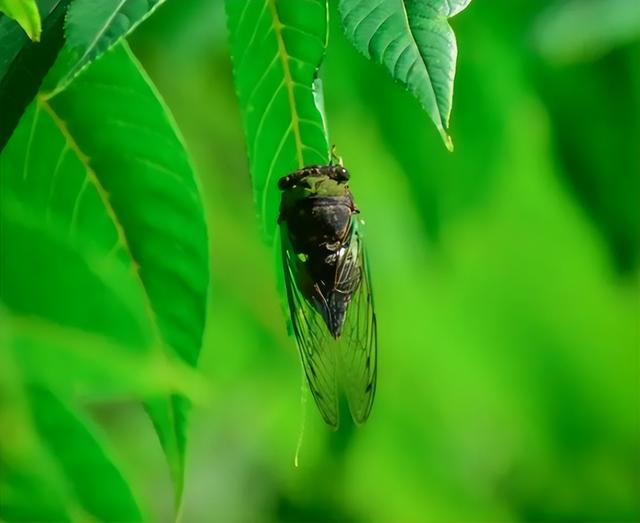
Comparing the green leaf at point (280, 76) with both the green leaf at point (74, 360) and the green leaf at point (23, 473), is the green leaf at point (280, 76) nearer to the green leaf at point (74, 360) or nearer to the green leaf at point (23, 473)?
the green leaf at point (74, 360)

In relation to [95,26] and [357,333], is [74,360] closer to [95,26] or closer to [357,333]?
[357,333]

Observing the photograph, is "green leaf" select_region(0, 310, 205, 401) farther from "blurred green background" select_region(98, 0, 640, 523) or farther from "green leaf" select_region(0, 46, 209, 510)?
"blurred green background" select_region(98, 0, 640, 523)

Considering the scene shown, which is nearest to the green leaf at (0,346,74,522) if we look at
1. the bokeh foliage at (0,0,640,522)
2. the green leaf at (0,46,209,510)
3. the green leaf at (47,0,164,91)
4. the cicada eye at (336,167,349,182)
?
the green leaf at (0,46,209,510)

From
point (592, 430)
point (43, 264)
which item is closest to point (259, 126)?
point (43, 264)

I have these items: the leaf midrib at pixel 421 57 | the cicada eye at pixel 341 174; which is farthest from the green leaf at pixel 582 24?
the leaf midrib at pixel 421 57

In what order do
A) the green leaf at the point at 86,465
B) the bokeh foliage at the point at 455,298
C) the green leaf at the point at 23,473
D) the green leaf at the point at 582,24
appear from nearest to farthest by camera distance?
the green leaf at the point at 86,465, the green leaf at the point at 23,473, the green leaf at the point at 582,24, the bokeh foliage at the point at 455,298

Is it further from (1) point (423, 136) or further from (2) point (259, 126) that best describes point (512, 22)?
(2) point (259, 126)

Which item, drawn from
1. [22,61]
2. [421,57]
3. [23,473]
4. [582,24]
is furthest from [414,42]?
[582,24]
